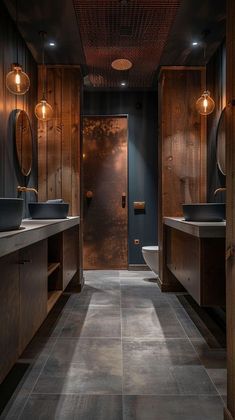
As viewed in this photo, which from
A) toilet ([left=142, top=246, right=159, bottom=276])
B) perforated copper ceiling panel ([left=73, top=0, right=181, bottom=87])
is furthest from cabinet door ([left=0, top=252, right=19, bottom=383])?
toilet ([left=142, top=246, right=159, bottom=276])

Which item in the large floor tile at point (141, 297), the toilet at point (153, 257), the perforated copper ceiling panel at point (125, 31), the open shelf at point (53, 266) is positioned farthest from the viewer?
the toilet at point (153, 257)

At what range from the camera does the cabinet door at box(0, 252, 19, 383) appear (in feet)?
4.78

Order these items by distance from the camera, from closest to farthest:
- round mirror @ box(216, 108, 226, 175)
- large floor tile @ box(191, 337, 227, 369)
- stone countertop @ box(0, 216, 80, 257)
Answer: stone countertop @ box(0, 216, 80, 257)
large floor tile @ box(191, 337, 227, 369)
round mirror @ box(216, 108, 226, 175)

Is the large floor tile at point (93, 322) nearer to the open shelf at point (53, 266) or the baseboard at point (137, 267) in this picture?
the open shelf at point (53, 266)

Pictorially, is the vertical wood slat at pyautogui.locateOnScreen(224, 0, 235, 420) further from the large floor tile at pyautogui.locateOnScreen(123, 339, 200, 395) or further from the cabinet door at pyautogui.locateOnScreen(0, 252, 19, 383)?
the cabinet door at pyautogui.locateOnScreen(0, 252, 19, 383)

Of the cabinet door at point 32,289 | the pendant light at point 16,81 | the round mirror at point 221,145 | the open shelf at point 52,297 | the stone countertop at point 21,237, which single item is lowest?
the open shelf at point 52,297

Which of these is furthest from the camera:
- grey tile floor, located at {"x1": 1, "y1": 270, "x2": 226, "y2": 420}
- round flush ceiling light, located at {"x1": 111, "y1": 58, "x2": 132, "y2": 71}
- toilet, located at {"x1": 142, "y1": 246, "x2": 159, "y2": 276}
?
toilet, located at {"x1": 142, "y1": 246, "x2": 159, "y2": 276}

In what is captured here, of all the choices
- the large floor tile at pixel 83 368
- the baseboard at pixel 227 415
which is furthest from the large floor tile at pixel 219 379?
the large floor tile at pixel 83 368

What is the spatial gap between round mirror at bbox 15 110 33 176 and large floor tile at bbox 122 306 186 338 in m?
1.67

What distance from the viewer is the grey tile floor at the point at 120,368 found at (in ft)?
5.28

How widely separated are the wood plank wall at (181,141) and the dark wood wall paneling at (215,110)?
0.12 meters

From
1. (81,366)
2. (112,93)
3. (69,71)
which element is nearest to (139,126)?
(112,93)

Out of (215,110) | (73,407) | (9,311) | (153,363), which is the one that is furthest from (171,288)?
(9,311)

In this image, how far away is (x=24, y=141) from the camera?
130 inches
